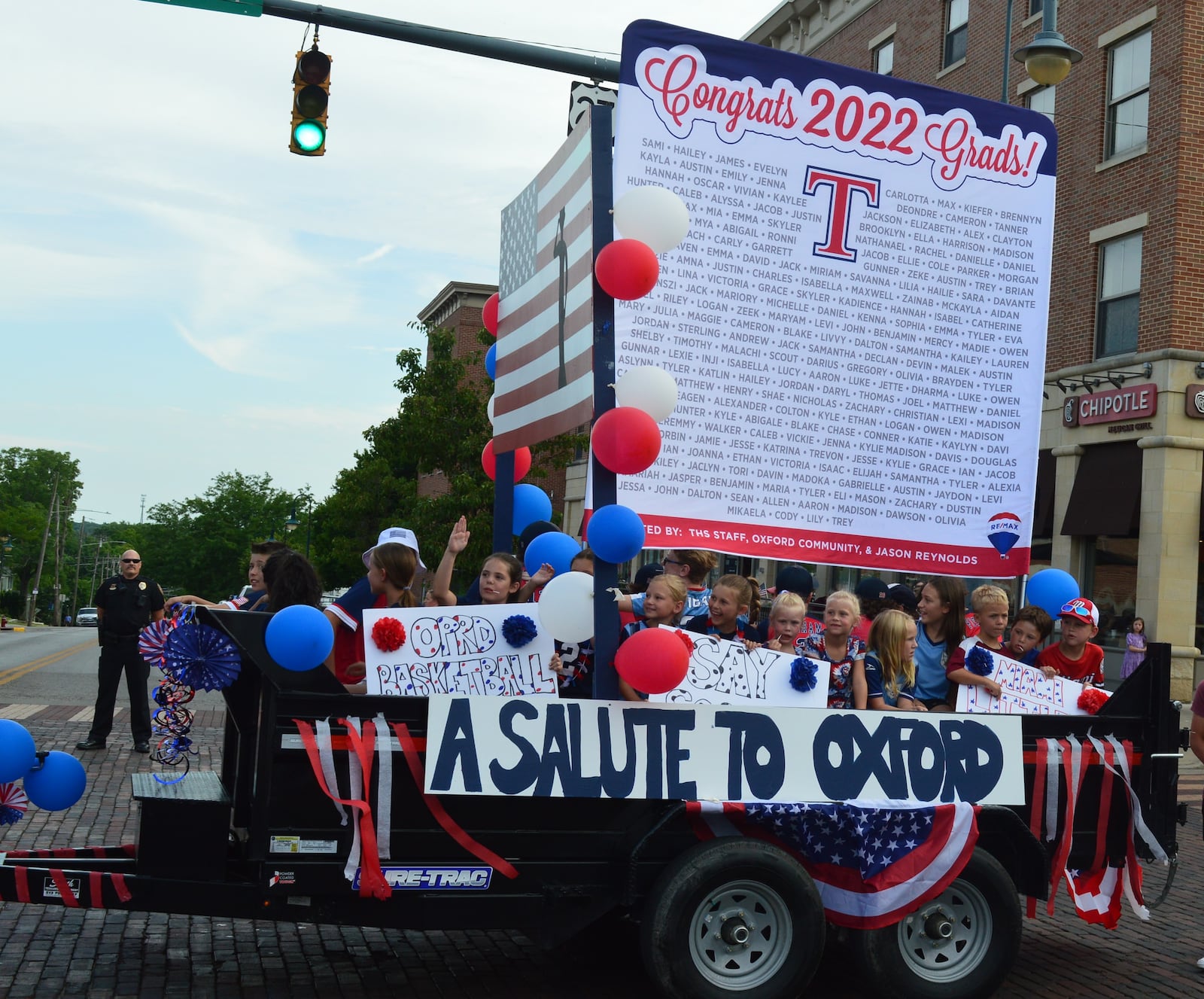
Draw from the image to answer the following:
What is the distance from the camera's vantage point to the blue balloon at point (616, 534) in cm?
476

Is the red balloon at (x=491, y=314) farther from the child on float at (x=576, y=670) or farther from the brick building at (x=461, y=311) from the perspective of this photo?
the brick building at (x=461, y=311)

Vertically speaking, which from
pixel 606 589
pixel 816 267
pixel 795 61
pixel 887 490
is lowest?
pixel 606 589

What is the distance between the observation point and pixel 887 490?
242 inches

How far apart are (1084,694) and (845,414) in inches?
64.6

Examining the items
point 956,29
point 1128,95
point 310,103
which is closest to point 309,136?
point 310,103

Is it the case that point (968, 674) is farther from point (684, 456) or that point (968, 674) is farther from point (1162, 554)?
point (1162, 554)

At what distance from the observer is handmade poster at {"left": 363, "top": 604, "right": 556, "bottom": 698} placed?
4.95 meters

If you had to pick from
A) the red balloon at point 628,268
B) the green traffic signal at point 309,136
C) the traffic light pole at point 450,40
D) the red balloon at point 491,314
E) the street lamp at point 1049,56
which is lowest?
the red balloon at point 628,268

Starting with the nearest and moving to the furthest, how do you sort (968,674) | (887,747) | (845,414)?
(887,747), (968,674), (845,414)

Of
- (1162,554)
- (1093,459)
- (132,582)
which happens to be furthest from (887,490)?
(1093,459)

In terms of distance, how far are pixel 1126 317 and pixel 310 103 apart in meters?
16.4

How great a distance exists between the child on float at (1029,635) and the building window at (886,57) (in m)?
25.1

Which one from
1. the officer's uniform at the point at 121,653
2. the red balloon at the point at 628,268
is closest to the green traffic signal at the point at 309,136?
the officer's uniform at the point at 121,653

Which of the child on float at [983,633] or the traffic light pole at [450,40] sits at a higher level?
the traffic light pole at [450,40]
